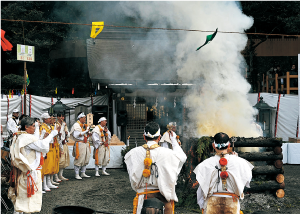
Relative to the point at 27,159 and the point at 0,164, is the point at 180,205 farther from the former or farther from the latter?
the point at 0,164

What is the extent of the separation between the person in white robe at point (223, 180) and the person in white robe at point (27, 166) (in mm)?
2682

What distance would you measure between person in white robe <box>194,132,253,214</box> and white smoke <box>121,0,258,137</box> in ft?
15.9

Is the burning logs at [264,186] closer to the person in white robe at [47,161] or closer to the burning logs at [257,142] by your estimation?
the burning logs at [257,142]

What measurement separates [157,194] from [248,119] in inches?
241

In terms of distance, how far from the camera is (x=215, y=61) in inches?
376

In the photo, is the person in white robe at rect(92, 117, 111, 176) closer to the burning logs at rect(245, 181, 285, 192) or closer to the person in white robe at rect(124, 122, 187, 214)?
the burning logs at rect(245, 181, 285, 192)

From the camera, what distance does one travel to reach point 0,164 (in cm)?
611

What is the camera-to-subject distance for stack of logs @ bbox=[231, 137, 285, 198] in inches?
251

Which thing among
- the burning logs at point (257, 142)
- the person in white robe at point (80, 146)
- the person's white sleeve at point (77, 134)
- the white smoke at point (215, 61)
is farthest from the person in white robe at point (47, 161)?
the burning logs at point (257, 142)

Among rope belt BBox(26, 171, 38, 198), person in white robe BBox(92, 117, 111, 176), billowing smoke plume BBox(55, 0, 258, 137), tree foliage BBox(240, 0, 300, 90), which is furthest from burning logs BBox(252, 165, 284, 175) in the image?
tree foliage BBox(240, 0, 300, 90)

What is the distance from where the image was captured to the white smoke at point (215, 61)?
884 centimetres

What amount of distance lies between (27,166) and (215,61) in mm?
6802

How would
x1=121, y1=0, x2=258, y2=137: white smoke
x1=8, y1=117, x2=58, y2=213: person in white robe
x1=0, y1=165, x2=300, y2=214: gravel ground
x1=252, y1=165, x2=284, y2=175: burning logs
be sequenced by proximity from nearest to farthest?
x1=8, y1=117, x2=58, y2=213: person in white robe, x1=0, y1=165, x2=300, y2=214: gravel ground, x1=252, y1=165, x2=284, y2=175: burning logs, x1=121, y1=0, x2=258, y2=137: white smoke

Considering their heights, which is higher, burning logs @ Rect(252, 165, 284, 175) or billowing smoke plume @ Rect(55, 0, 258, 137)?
billowing smoke plume @ Rect(55, 0, 258, 137)
